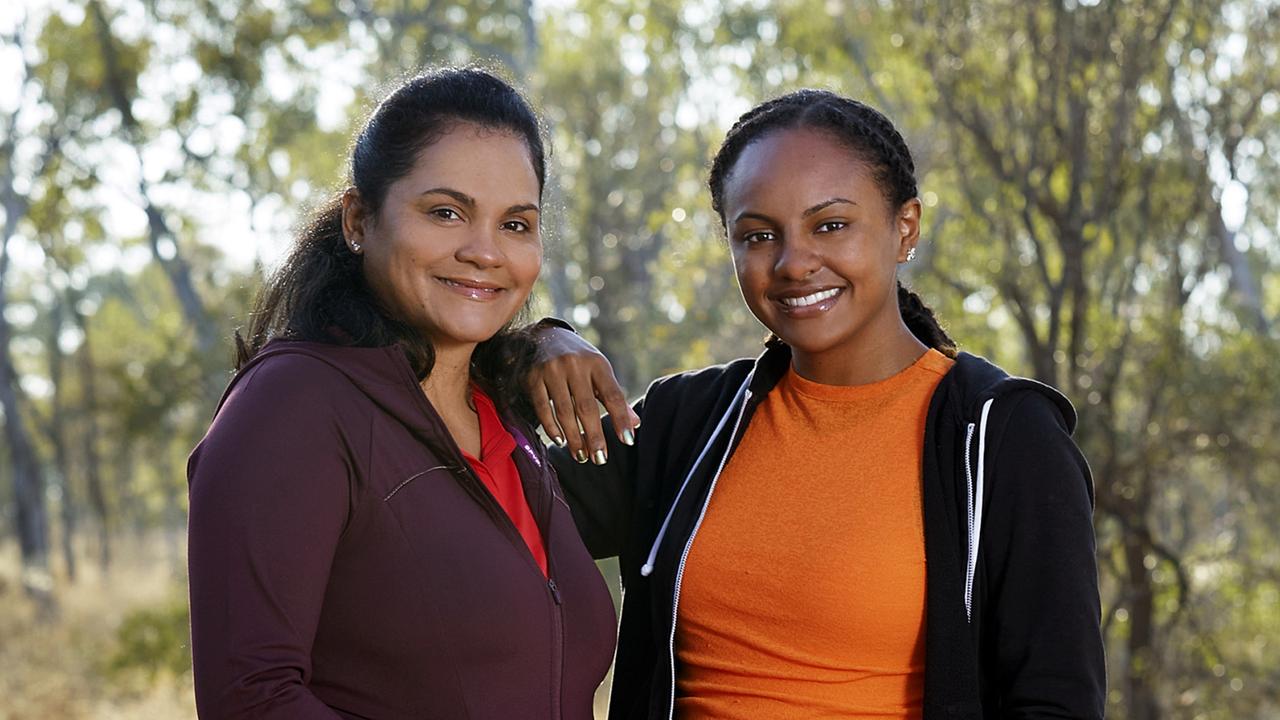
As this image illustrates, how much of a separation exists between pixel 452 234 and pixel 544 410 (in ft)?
1.68

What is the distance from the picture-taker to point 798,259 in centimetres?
269

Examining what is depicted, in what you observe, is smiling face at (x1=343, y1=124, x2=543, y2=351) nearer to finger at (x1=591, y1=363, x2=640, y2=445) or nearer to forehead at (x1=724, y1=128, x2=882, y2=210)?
finger at (x1=591, y1=363, x2=640, y2=445)

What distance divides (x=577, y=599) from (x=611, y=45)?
1308cm

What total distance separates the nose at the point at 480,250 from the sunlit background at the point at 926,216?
0.39 meters

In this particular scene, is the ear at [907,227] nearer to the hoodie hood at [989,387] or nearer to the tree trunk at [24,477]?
the hoodie hood at [989,387]

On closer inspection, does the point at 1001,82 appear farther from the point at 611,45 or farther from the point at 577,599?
the point at 611,45

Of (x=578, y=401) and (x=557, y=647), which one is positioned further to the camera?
(x=578, y=401)

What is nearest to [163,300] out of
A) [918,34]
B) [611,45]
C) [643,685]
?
[611,45]

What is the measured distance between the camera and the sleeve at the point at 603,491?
10.1 ft

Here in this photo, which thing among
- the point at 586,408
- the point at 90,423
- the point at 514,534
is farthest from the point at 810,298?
the point at 90,423

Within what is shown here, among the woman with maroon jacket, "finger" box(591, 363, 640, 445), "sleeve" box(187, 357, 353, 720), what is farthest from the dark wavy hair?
"finger" box(591, 363, 640, 445)

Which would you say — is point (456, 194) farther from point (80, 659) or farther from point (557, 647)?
point (80, 659)

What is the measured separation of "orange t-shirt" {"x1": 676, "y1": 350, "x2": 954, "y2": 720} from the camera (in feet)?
8.38

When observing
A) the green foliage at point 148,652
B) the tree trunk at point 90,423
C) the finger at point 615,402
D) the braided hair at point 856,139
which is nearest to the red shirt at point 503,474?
the finger at point 615,402
